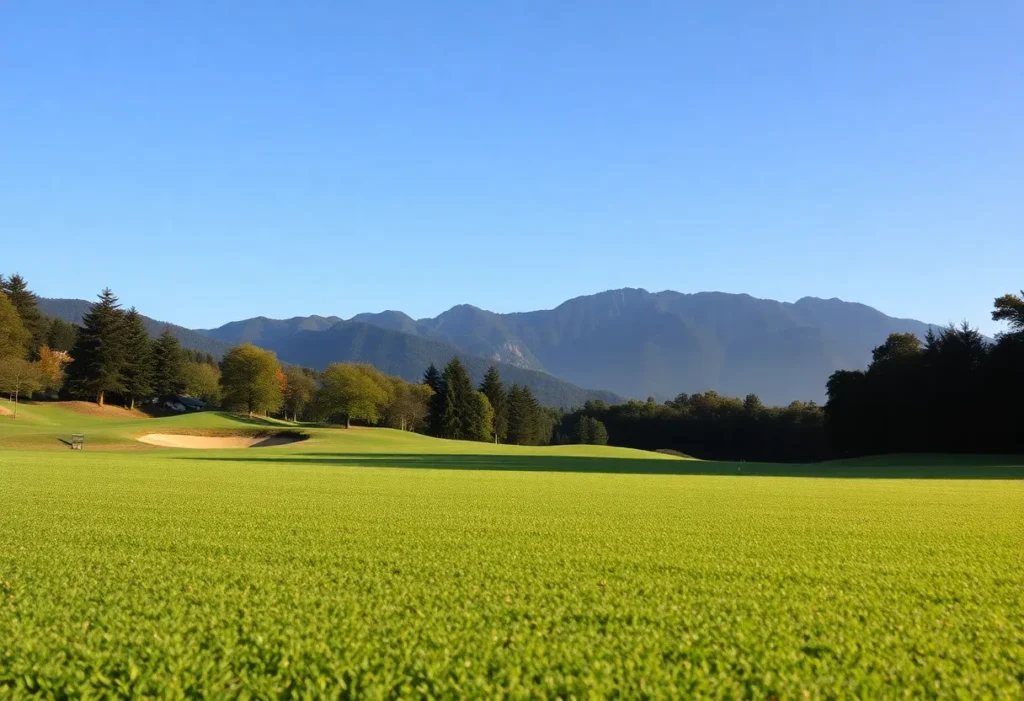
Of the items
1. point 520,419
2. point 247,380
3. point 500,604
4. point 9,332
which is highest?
point 9,332

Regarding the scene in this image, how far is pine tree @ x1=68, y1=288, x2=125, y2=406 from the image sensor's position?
59.3 m

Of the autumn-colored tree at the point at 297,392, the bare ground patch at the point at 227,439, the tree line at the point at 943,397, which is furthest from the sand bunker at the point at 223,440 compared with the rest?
the autumn-colored tree at the point at 297,392

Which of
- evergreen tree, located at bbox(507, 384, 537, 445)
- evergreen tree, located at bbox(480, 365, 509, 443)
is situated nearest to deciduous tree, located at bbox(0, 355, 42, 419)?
evergreen tree, located at bbox(480, 365, 509, 443)

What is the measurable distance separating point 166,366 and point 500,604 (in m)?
73.7

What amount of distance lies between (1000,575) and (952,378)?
4723cm

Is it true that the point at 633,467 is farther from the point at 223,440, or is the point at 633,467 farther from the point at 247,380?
the point at 247,380

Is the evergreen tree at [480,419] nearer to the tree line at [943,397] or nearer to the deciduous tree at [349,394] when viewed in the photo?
the deciduous tree at [349,394]

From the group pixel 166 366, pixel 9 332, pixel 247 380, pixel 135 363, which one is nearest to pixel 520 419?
pixel 247 380

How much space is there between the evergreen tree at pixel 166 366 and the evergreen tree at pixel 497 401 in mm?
32055

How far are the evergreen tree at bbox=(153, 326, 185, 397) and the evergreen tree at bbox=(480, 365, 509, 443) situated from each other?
32.1 metres

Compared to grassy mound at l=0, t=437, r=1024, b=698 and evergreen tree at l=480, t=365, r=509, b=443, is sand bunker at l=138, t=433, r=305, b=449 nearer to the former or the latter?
evergreen tree at l=480, t=365, r=509, b=443

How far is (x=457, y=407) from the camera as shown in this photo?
70688 millimetres

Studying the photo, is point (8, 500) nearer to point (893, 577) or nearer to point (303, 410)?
point (893, 577)

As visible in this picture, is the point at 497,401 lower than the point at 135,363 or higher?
lower
